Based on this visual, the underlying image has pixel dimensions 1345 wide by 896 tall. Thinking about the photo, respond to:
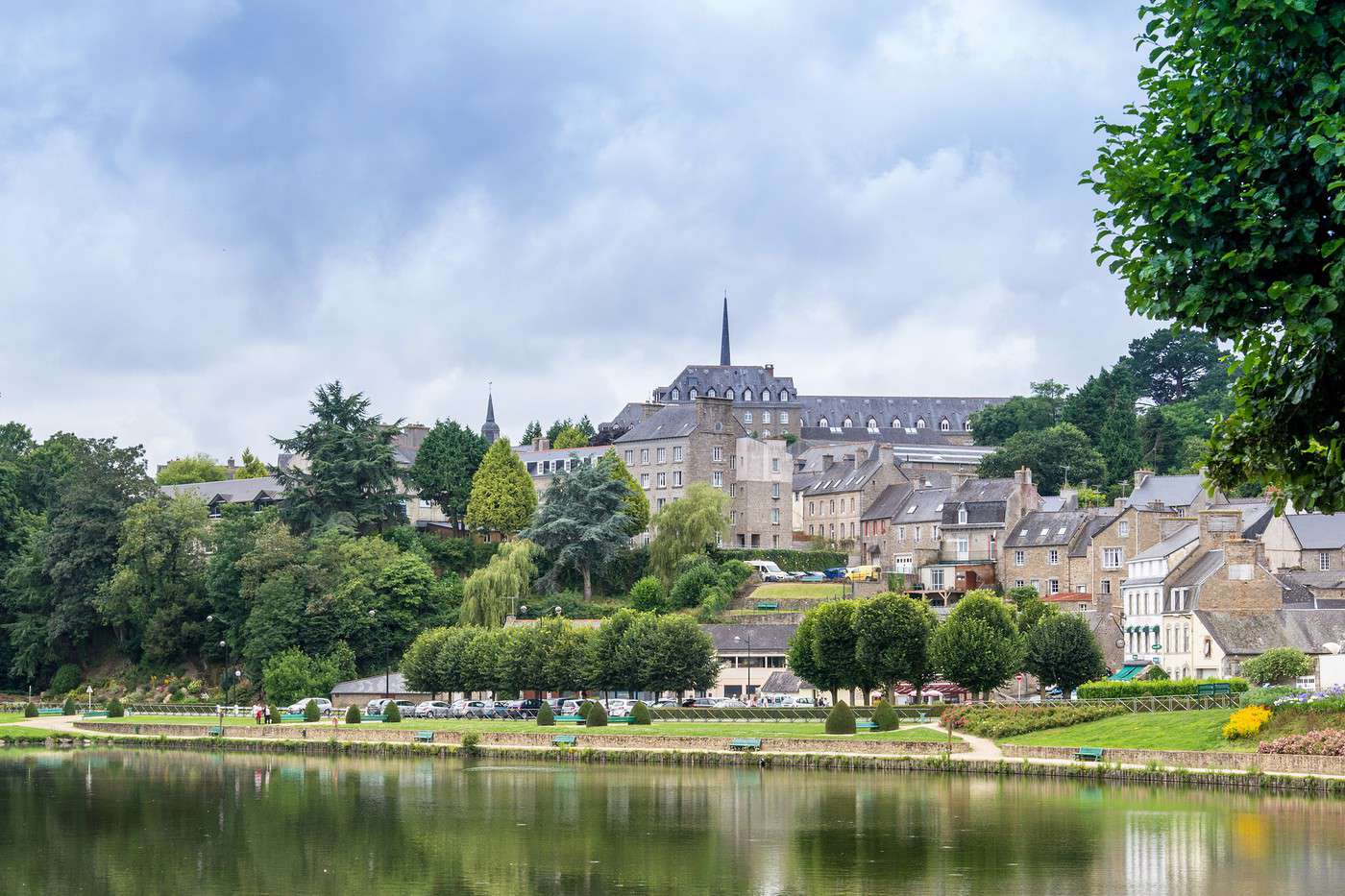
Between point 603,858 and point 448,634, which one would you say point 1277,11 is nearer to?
point 603,858

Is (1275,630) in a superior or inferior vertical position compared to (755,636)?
superior

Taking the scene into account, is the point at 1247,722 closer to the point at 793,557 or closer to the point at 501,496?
the point at 793,557

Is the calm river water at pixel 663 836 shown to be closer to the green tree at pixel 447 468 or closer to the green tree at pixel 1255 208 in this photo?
the green tree at pixel 1255 208

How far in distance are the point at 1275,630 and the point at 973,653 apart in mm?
15340

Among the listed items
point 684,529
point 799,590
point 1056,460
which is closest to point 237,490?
point 684,529

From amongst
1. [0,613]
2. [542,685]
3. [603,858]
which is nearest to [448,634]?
[542,685]

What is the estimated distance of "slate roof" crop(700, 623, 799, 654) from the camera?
92250 millimetres

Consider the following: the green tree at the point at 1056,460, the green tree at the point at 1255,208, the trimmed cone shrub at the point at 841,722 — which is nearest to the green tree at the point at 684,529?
the green tree at the point at 1056,460

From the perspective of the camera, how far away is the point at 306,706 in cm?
8181

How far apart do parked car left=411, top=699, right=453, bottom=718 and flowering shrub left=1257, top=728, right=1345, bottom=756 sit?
4524cm

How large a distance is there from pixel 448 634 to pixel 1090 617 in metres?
32.0

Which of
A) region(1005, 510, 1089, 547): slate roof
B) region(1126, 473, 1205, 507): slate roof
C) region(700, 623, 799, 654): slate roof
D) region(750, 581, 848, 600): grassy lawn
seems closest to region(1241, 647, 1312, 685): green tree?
region(700, 623, 799, 654): slate roof

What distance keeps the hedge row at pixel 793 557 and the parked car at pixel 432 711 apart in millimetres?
26905

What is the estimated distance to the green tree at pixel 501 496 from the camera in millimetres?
116375
